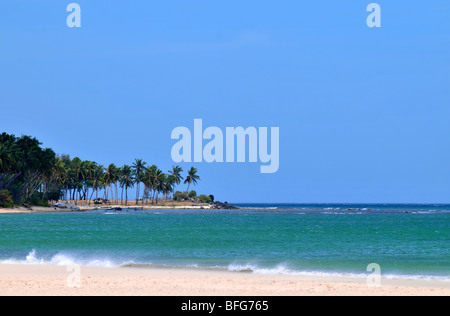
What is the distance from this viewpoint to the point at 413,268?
32594mm

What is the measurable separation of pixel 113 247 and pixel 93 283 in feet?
76.8

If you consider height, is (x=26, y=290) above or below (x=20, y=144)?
below

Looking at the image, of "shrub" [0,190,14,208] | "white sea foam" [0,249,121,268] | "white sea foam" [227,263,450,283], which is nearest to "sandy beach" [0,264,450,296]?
"white sea foam" [227,263,450,283]

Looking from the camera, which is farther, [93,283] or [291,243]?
[291,243]

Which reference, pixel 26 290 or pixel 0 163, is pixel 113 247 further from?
pixel 0 163

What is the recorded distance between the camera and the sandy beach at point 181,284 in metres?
20.4

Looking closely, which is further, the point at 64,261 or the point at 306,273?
the point at 64,261

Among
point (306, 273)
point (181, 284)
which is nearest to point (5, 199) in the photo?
point (306, 273)

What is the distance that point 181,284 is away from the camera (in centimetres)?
2303

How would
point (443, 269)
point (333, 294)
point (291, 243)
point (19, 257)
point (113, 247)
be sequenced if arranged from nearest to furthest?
point (333, 294)
point (443, 269)
point (19, 257)
point (113, 247)
point (291, 243)

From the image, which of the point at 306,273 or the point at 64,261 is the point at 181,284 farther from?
the point at 64,261

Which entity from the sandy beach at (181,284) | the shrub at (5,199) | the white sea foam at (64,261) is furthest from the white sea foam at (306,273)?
the shrub at (5,199)

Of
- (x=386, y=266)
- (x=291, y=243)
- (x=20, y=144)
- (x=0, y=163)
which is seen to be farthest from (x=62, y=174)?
(x=386, y=266)

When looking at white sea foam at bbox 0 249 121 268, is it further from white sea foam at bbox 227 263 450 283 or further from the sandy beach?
white sea foam at bbox 227 263 450 283
